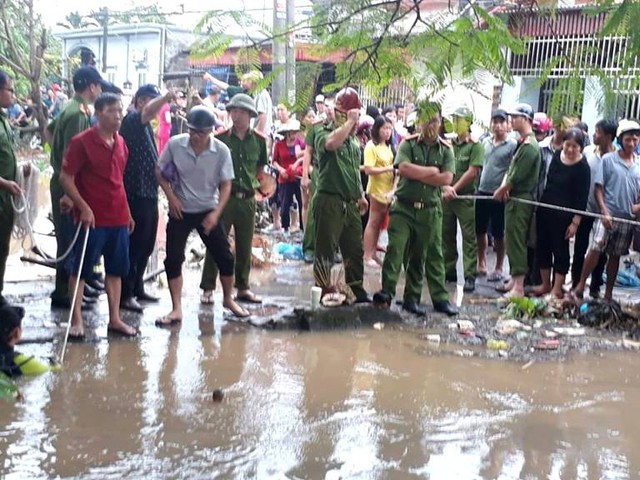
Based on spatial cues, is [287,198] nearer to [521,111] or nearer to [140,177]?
[521,111]

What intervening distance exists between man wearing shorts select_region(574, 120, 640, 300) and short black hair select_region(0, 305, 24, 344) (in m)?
5.36

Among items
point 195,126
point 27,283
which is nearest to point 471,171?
point 195,126

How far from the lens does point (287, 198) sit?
12148mm

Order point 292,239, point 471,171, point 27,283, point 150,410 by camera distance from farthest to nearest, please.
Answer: point 292,239 < point 471,171 < point 27,283 < point 150,410

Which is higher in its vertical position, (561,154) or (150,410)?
(561,154)

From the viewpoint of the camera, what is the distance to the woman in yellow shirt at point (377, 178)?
9.78 m

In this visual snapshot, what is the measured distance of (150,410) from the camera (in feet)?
16.0

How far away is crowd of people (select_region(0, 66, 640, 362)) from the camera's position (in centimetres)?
632

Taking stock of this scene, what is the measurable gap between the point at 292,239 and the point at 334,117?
4435 mm

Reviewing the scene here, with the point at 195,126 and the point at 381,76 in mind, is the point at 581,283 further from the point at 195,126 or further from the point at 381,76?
the point at 381,76

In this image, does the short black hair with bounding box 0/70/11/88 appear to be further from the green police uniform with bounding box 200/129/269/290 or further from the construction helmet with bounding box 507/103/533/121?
the construction helmet with bounding box 507/103/533/121

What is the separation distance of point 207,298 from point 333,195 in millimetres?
1464

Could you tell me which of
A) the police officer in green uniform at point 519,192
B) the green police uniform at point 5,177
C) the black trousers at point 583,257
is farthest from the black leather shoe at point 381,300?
the green police uniform at point 5,177

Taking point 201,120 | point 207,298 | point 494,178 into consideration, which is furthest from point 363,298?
point 494,178
